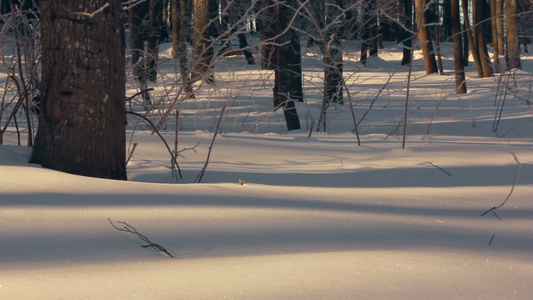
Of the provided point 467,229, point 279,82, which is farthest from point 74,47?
point 279,82

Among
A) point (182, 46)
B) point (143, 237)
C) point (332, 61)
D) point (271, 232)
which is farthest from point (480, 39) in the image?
point (143, 237)

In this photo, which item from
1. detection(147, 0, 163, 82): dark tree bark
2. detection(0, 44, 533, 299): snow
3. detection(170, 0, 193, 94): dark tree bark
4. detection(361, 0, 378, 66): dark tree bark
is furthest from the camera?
detection(147, 0, 163, 82): dark tree bark

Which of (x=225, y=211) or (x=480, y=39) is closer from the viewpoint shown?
(x=225, y=211)

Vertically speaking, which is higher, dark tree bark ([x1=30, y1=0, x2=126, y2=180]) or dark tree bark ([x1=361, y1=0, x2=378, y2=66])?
dark tree bark ([x1=361, y1=0, x2=378, y2=66])

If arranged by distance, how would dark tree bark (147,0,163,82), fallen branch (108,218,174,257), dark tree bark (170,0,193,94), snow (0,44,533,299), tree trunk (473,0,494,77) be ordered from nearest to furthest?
snow (0,44,533,299), fallen branch (108,218,174,257), dark tree bark (170,0,193,94), dark tree bark (147,0,163,82), tree trunk (473,0,494,77)

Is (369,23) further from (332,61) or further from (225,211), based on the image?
(225,211)

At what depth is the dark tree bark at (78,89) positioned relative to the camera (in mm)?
3160

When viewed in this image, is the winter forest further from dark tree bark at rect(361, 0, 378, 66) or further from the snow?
dark tree bark at rect(361, 0, 378, 66)

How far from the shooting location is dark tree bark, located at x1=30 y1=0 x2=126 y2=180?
3160 millimetres

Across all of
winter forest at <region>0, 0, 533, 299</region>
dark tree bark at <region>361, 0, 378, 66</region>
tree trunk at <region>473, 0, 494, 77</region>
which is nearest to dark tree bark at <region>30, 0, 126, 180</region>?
winter forest at <region>0, 0, 533, 299</region>

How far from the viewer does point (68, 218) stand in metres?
2.21

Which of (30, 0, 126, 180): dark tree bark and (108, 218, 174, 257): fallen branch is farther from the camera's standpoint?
(30, 0, 126, 180): dark tree bark

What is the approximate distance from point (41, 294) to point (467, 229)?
160 cm

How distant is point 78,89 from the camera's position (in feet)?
10.4
